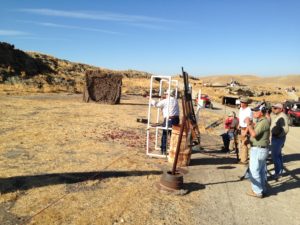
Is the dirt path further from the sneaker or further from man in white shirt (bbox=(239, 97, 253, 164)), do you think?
man in white shirt (bbox=(239, 97, 253, 164))

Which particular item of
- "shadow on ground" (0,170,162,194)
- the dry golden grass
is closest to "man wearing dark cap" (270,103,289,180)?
the dry golden grass

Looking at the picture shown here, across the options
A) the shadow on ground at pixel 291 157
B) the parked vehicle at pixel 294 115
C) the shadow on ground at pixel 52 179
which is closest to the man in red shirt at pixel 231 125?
the shadow on ground at pixel 291 157

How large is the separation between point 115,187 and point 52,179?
4.55 feet

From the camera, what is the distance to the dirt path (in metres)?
6.83

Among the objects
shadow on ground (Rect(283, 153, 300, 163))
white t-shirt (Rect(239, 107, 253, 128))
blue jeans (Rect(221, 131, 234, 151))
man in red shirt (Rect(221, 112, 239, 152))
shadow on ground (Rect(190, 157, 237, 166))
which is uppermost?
white t-shirt (Rect(239, 107, 253, 128))

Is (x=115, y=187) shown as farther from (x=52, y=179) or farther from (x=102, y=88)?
(x=102, y=88)

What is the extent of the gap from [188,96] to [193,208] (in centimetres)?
247

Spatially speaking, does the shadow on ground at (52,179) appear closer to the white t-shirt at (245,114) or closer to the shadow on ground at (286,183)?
the shadow on ground at (286,183)

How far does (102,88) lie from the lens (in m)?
30.8

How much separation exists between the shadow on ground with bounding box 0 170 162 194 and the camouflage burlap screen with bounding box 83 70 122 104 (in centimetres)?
2130

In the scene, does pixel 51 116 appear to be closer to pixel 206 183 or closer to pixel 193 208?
pixel 206 183

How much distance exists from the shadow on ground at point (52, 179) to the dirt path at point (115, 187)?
19 mm

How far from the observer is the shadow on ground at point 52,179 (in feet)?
25.7

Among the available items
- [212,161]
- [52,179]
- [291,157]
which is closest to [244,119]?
[212,161]
